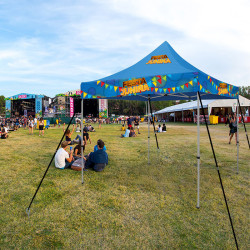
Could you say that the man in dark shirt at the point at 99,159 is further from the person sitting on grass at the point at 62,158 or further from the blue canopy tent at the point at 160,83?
the blue canopy tent at the point at 160,83

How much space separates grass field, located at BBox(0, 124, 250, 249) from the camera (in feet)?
9.11

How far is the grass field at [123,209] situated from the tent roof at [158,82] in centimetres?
240

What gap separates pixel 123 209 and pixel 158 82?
9.45ft

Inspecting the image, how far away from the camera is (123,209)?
3.64 m

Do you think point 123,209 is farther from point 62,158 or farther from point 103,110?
point 103,110

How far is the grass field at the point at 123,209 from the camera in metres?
2.78

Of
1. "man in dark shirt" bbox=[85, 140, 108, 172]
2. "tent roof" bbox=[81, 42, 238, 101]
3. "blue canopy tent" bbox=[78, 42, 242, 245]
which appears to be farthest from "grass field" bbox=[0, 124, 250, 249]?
"tent roof" bbox=[81, 42, 238, 101]

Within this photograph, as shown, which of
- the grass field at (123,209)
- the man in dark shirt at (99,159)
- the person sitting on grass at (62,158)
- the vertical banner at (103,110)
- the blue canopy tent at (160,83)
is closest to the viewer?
the grass field at (123,209)

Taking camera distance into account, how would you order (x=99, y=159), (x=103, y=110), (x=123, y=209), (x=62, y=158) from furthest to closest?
(x=103, y=110) < (x=62, y=158) < (x=99, y=159) < (x=123, y=209)

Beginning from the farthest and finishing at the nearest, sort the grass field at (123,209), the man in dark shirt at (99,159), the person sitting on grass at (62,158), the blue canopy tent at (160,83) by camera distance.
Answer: the person sitting on grass at (62,158), the man in dark shirt at (99,159), the blue canopy tent at (160,83), the grass field at (123,209)

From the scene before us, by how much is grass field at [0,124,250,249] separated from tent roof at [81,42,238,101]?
7.88 ft

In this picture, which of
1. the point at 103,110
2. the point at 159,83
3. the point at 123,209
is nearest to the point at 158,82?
the point at 159,83

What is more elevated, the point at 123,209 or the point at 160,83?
the point at 160,83

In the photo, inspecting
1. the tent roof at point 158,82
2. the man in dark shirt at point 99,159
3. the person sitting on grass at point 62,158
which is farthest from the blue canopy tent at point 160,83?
the person sitting on grass at point 62,158
